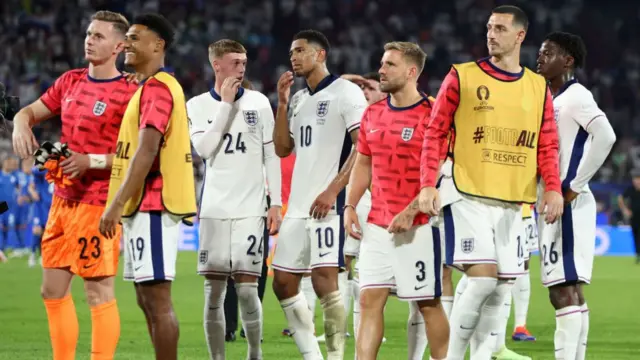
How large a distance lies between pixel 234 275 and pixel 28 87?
21.3 m

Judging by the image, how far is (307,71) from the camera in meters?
8.14

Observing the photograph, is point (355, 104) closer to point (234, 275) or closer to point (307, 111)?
point (307, 111)

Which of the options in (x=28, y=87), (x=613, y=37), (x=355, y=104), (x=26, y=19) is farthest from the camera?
(x=613, y=37)

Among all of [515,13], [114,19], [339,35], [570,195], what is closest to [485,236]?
[570,195]

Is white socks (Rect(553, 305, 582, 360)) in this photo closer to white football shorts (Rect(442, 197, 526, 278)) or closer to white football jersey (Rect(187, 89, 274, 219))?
white football shorts (Rect(442, 197, 526, 278))

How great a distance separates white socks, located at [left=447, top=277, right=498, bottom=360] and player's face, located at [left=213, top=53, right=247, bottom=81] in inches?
92.7

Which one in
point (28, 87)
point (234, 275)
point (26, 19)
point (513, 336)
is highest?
point (26, 19)

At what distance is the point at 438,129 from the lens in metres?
6.70

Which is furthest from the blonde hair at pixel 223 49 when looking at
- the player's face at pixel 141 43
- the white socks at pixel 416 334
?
the white socks at pixel 416 334

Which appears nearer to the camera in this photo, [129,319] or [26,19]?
[129,319]

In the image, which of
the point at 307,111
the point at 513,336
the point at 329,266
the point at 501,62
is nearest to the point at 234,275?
the point at 329,266

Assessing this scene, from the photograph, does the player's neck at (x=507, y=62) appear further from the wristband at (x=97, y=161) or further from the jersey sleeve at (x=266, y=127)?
the wristband at (x=97, y=161)

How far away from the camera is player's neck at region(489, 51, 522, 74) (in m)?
6.88

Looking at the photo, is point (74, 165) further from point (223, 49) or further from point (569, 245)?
point (569, 245)
